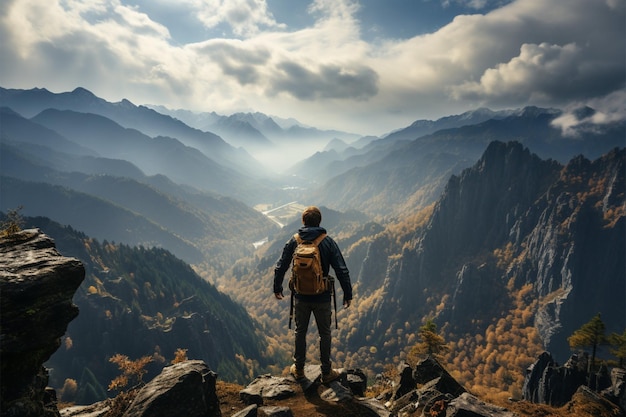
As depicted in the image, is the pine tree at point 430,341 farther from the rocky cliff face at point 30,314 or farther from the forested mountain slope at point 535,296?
the forested mountain slope at point 535,296

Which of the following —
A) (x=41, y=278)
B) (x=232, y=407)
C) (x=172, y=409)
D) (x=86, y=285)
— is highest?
(x=41, y=278)

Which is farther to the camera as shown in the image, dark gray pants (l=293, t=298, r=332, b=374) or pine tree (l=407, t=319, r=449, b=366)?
pine tree (l=407, t=319, r=449, b=366)

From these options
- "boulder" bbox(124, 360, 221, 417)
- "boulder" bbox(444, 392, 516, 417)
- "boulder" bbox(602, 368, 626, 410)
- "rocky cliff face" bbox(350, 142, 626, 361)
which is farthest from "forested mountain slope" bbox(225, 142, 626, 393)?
"boulder" bbox(124, 360, 221, 417)

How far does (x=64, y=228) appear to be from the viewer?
165 metres

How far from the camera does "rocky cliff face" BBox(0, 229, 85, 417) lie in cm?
807

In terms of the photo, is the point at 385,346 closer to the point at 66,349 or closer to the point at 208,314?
the point at 208,314

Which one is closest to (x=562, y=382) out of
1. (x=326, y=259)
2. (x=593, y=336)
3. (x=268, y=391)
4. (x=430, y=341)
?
(x=593, y=336)

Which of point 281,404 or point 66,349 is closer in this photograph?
point 281,404

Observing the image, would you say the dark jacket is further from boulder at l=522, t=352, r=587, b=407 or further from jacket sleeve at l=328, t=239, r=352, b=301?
boulder at l=522, t=352, r=587, b=407

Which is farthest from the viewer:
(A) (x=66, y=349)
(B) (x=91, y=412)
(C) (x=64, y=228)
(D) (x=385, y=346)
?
(D) (x=385, y=346)

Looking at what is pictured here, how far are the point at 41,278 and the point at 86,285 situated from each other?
161 meters

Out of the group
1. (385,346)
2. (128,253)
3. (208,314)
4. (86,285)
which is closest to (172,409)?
(208,314)

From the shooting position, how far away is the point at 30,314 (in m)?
8.59

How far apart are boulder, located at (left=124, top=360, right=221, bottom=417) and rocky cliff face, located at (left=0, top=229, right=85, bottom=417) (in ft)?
9.41
